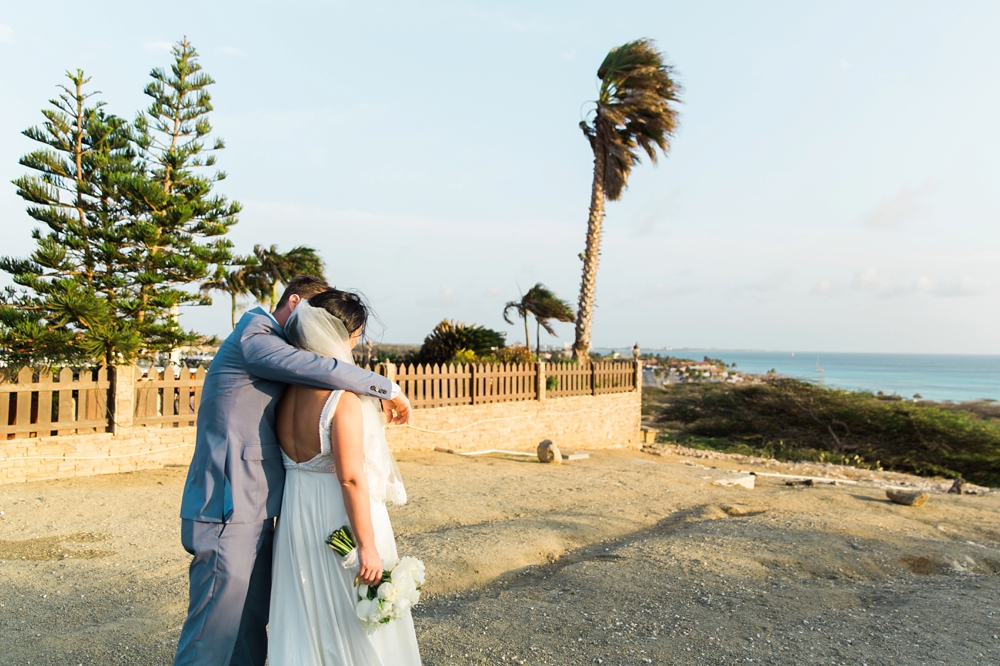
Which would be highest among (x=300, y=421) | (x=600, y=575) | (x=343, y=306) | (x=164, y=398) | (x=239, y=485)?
(x=343, y=306)

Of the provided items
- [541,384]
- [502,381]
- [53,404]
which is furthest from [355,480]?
[541,384]

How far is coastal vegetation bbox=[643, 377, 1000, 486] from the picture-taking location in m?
18.3

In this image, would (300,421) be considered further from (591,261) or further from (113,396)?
(591,261)

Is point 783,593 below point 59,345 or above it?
below

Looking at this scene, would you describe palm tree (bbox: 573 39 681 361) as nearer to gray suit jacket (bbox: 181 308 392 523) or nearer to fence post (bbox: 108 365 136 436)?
fence post (bbox: 108 365 136 436)

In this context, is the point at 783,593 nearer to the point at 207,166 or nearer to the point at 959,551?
the point at 959,551

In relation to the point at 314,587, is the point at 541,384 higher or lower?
higher

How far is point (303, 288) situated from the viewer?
9.20 ft

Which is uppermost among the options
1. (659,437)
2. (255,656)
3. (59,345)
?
(59,345)

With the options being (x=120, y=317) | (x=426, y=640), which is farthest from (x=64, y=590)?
(x=120, y=317)

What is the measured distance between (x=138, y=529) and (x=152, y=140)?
10024mm

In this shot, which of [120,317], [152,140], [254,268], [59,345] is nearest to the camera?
[59,345]

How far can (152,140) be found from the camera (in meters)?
14.0

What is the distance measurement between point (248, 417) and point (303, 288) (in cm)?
57
